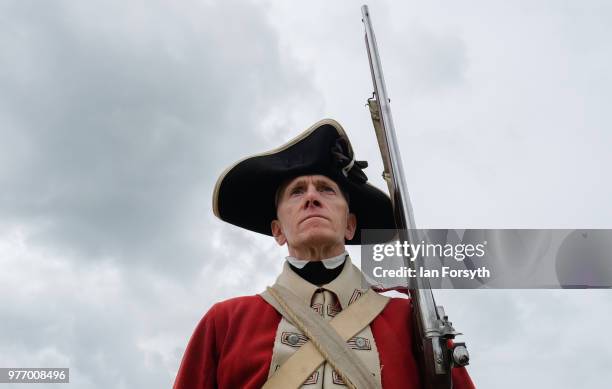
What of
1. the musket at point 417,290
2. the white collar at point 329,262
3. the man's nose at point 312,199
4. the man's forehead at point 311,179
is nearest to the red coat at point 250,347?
the musket at point 417,290

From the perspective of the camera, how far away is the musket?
3.62 meters

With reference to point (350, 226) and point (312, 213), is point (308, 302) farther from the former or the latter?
point (350, 226)

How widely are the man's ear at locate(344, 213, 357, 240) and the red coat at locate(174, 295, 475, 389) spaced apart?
0.90m

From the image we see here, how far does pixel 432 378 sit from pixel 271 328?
49.0 inches

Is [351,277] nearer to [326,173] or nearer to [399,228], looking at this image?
[399,228]

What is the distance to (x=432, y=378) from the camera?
3.66 metres

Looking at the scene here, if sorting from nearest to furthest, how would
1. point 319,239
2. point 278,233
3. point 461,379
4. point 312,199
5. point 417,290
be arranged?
1. point 417,290
2. point 461,379
3. point 319,239
4. point 312,199
5. point 278,233

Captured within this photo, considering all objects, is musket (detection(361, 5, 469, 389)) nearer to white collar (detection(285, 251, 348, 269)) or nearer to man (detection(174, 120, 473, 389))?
man (detection(174, 120, 473, 389))

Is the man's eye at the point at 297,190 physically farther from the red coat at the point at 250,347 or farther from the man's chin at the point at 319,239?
the red coat at the point at 250,347

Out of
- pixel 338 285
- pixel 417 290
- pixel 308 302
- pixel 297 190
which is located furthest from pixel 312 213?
pixel 417 290

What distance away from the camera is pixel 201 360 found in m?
4.45

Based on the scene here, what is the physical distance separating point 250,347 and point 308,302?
522 millimetres

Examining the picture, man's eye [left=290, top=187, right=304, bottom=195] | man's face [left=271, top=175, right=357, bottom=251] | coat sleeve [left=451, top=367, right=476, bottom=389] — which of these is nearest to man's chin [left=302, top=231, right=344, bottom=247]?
man's face [left=271, top=175, right=357, bottom=251]

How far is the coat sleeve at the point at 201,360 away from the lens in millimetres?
4371
